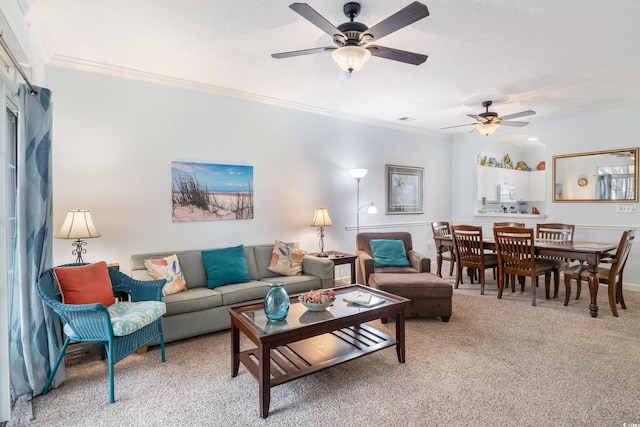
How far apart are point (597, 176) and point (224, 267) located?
5409mm

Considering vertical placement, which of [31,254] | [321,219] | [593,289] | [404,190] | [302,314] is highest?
[404,190]

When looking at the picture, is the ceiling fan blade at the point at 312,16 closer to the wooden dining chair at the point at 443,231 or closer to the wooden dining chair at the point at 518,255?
the wooden dining chair at the point at 518,255

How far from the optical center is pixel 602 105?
4676mm

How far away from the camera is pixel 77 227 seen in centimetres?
279

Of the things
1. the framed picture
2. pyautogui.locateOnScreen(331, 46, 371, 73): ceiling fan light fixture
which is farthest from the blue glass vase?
the framed picture

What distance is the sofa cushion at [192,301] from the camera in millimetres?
2910

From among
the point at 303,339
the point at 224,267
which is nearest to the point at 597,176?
the point at 303,339

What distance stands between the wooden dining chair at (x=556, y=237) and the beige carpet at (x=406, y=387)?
44.8 inches

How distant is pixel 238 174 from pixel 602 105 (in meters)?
5.08

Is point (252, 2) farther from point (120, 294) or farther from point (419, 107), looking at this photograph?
point (419, 107)

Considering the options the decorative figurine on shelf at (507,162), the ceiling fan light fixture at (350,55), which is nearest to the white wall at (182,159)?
the ceiling fan light fixture at (350,55)

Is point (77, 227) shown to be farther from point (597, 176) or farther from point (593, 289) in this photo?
point (597, 176)

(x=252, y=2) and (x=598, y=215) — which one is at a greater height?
(x=252, y=2)

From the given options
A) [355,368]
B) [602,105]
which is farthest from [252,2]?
[602,105]
